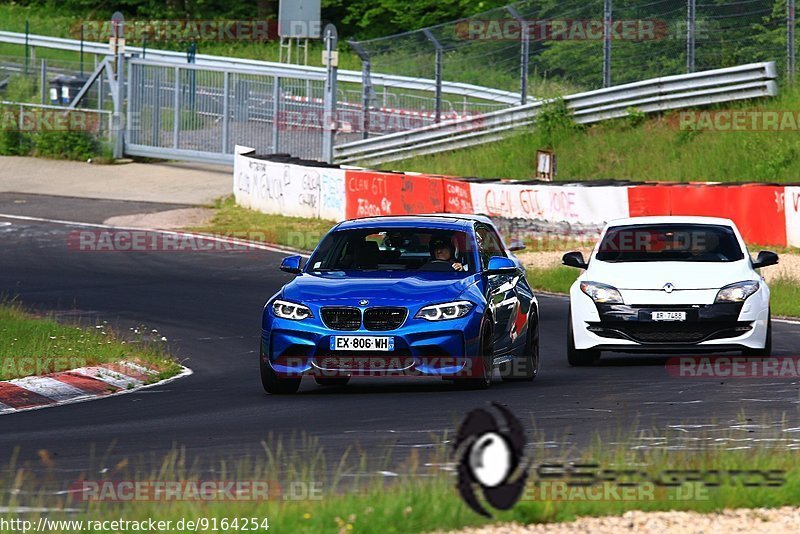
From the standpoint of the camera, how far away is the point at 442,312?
1283 centimetres

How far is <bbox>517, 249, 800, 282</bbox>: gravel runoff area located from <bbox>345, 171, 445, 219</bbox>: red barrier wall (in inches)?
101

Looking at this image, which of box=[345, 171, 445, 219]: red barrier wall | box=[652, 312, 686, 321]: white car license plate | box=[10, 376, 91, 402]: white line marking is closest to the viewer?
box=[10, 376, 91, 402]: white line marking

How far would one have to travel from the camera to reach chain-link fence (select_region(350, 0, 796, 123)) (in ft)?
108

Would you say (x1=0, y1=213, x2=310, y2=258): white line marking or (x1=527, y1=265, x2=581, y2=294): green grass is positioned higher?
(x1=0, y1=213, x2=310, y2=258): white line marking

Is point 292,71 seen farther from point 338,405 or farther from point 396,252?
point 338,405

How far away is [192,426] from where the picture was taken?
11039 mm

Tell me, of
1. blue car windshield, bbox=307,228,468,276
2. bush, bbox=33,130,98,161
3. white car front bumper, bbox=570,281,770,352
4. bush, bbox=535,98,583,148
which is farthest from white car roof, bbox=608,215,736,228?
bush, bbox=33,130,98,161

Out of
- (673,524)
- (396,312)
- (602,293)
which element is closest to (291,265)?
(396,312)

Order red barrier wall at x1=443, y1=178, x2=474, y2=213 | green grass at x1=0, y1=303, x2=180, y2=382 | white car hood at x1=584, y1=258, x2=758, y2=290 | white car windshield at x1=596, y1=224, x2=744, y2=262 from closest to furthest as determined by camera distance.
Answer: green grass at x1=0, y1=303, x2=180, y2=382 → white car hood at x1=584, y1=258, x2=758, y2=290 → white car windshield at x1=596, y1=224, x2=744, y2=262 → red barrier wall at x1=443, y1=178, x2=474, y2=213

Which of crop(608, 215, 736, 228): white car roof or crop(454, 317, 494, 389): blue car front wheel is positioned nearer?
crop(454, 317, 494, 389): blue car front wheel

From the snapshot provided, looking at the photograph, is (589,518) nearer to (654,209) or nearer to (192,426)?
(192,426)

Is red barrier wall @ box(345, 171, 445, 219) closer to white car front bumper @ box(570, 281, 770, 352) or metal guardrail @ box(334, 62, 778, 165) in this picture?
metal guardrail @ box(334, 62, 778, 165)

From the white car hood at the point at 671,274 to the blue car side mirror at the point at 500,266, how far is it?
6.28 ft

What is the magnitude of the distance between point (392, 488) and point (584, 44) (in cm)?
2840
